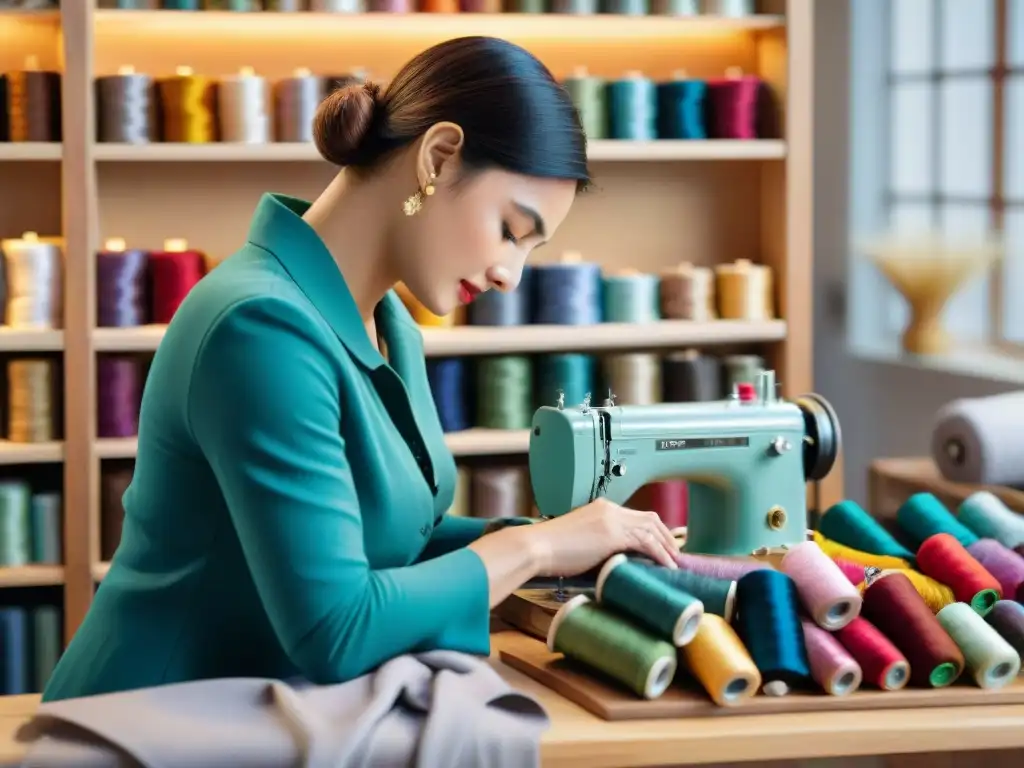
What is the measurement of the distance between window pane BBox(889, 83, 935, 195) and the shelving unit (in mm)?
603

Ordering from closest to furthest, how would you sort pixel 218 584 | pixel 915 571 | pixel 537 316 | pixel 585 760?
1. pixel 585 760
2. pixel 218 584
3. pixel 915 571
4. pixel 537 316

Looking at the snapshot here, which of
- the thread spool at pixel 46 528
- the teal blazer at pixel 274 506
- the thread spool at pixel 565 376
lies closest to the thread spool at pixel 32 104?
the thread spool at pixel 46 528

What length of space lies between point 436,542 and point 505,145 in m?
0.61

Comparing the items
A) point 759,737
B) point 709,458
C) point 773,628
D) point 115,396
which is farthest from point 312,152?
point 759,737

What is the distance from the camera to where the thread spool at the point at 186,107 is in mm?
3795

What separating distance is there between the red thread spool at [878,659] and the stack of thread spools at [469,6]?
259 cm

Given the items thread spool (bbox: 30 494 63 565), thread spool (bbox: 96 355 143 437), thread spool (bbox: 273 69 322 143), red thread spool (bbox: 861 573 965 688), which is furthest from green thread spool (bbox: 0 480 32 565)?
red thread spool (bbox: 861 573 965 688)

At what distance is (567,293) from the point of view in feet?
13.1

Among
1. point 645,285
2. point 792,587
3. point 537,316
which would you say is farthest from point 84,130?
point 792,587

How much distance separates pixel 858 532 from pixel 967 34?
271 cm

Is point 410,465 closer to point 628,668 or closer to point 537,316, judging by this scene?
point 628,668

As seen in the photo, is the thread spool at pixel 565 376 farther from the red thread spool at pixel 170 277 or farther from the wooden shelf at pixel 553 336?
the red thread spool at pixel 170 277

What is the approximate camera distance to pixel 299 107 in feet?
12.6

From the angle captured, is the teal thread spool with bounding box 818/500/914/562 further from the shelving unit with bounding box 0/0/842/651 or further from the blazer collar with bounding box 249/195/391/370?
the shelving unit with bounding box 0/0/842/651
